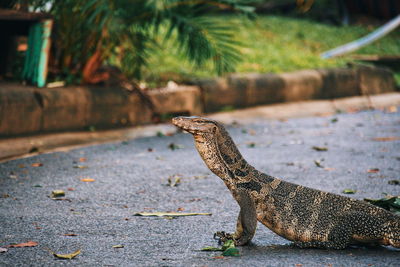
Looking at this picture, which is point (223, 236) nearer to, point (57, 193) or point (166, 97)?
point (57, 193)

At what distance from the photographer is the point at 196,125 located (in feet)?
11.5

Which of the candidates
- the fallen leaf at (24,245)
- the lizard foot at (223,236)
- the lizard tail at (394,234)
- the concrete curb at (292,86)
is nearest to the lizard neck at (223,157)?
the lizard foot at (223,236)

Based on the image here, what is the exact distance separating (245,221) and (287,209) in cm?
24

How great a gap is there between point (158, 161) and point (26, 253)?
2895 mm

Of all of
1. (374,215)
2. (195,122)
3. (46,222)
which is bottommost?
(46,222)

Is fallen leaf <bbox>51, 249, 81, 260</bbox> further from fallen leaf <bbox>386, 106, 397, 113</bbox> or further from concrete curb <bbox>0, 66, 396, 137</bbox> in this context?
fallen leaf <bbox>386, 106, 397, 113</bbox>

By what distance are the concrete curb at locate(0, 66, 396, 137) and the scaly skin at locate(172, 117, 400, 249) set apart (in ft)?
12.5

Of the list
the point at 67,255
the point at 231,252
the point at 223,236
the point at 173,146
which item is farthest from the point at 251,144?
the point at 67,255

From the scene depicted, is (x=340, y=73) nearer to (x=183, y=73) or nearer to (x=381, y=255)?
(x=183, y=73)

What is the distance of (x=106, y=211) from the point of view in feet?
14.8

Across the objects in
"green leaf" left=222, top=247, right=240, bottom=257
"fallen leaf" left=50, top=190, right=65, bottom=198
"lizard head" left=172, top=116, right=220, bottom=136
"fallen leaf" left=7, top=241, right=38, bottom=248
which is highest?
"lizard head" left=172, top=116, right=220, bottom=136

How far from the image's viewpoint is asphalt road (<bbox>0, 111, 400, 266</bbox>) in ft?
11.3

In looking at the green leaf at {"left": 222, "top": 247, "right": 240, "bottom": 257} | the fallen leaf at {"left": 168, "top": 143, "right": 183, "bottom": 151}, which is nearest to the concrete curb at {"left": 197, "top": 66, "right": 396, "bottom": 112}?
the fallen leaf at {"left": 168, "top": 143, "right": 183, "bottom": 151}

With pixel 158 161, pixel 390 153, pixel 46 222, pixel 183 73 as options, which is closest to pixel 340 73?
pixel 183 73
